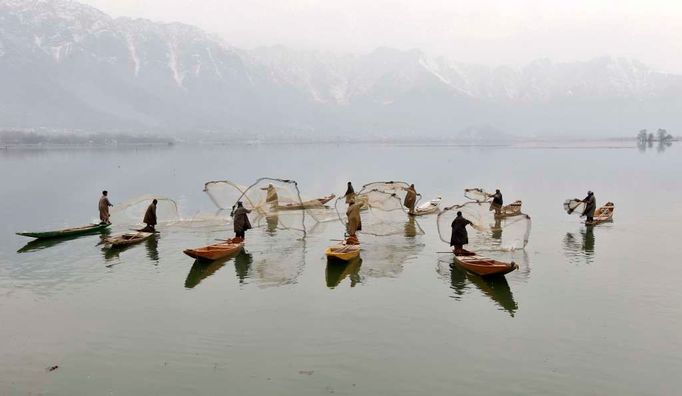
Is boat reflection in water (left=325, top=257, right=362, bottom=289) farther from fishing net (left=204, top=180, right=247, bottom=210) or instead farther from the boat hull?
fishing net (left=204, top=180, right=247, bottom=210)

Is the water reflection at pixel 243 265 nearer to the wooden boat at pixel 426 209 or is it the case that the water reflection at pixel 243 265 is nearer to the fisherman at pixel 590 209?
the wooden boat at pixel 426 209

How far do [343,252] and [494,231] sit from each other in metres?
11.6

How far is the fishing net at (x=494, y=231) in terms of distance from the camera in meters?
27.9

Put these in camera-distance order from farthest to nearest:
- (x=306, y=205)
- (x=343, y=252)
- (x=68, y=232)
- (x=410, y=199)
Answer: (x=306, y=205)
(x=410, y=199)
(x=68, y=232)
(x=343, y=252)

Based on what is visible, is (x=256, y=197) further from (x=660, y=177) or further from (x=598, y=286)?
(x=660, y=177)

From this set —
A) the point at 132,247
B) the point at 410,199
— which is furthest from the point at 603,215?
the point at 132,247

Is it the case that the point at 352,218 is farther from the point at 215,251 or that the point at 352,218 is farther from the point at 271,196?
the point at 271,196

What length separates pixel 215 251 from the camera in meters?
24.9

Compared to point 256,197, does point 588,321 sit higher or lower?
lower

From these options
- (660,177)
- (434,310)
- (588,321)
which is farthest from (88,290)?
(660,177)

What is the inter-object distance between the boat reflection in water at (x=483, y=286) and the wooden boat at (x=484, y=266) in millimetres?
310

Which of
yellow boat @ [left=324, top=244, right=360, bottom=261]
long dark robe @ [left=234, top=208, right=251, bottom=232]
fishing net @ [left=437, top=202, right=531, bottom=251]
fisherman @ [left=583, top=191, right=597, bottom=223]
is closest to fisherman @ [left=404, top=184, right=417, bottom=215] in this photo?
fishing net @ [left=437, top=202, right=531, bottom=251]

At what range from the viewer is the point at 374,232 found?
104 feet

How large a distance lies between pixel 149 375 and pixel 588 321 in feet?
43.4
